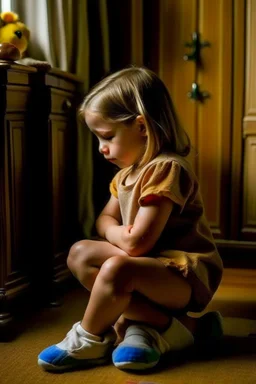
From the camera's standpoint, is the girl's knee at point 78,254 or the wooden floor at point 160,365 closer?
the wooden floor at point 160,365

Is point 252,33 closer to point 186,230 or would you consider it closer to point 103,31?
point 103,31

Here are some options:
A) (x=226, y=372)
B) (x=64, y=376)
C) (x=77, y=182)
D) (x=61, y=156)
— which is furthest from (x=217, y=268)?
(x=77, y=182)

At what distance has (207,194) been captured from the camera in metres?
2.71

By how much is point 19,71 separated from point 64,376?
0.88 metres

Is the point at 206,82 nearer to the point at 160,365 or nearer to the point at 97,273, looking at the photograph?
the point at 97,273

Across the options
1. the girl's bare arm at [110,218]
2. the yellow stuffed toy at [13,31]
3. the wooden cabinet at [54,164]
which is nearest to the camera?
the girl's bare arm at [110,218]

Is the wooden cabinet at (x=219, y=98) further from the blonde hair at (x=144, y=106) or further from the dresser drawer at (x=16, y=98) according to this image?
the blonde hair at (x=144, y=106)

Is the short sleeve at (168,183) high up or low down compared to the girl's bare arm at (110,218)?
up

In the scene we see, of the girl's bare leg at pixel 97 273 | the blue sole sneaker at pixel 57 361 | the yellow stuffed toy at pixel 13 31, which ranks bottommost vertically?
the blue sole sneaker at pixel 57 361

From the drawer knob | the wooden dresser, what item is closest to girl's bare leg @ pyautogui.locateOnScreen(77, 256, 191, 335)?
the wooden dresser

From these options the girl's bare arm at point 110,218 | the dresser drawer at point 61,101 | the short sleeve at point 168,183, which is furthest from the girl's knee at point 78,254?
the dresser drawer at point 61,101

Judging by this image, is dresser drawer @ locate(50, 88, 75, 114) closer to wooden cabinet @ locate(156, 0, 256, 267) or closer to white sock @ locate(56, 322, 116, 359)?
wooden cabinet @ locate(156, 0, 256, 267)

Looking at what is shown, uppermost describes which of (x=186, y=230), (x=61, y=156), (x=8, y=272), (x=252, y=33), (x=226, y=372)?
(x=252, y=33)

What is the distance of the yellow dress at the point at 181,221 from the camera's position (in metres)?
1.51
